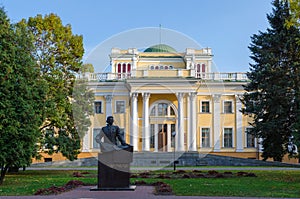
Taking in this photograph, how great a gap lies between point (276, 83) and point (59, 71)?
1312 cm

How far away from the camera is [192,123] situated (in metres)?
40.9

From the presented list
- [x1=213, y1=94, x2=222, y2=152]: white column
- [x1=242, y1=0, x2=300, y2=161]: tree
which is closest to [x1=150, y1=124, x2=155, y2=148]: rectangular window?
[x1=213, y1=94, x2=222, y2=152]: white column

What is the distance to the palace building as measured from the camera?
41.4 metres

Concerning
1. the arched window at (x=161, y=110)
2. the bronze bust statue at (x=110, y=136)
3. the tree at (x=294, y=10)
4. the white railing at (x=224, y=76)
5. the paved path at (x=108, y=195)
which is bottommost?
the paved path at (x=108, y=195)

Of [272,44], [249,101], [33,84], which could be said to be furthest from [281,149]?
[33,84]

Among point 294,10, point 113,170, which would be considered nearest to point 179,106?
point 294,10

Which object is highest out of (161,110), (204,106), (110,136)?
(204,106)

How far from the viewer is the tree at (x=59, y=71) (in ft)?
84.9

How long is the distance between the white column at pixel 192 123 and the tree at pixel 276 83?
1370 centimetres

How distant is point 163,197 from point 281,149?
14370 millimetres

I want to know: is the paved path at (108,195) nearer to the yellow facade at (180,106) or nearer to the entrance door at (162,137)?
the yellow facade at (180,106)

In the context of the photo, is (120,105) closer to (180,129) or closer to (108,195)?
(180,129)

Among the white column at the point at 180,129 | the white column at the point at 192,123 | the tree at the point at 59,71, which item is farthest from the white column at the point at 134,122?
the tree at the point at 59,71

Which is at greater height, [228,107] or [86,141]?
[228,107]
